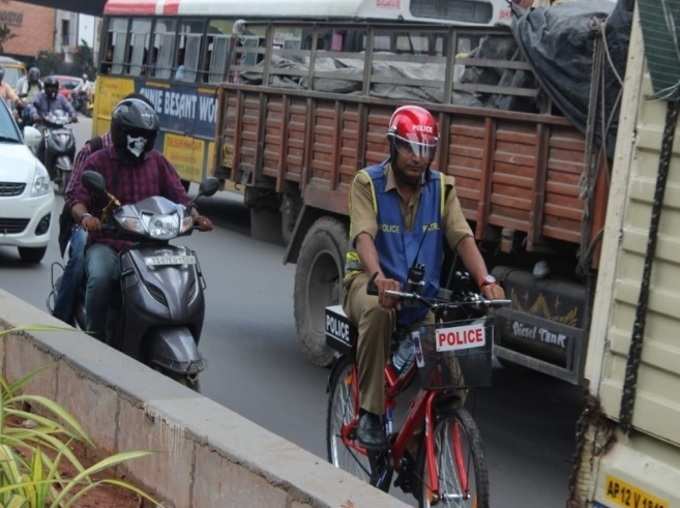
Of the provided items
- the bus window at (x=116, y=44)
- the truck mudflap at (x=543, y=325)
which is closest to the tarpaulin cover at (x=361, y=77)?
the truck mudflap at (x=543, y=325)

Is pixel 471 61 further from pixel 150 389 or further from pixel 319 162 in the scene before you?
pixel 150 389

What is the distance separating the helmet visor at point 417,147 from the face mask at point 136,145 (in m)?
2.21

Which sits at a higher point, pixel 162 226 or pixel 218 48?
pixel 218 48

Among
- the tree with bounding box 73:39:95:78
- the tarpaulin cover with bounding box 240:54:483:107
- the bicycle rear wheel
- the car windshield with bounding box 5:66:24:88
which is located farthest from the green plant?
the tree with bounding box 73:39:95:78

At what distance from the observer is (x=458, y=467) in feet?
17.3

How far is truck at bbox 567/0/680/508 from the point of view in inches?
161

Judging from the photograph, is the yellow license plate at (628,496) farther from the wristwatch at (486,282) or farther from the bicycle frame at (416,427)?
the wristwatch at (486,282)

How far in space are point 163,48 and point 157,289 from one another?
41.5 ft

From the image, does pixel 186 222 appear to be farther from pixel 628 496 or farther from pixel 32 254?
pixel 32 254

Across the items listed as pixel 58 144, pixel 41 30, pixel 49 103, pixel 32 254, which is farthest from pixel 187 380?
pixel 41 30

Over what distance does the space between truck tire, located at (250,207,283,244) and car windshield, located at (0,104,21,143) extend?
10.2ft

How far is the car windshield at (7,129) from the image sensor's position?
13.5m

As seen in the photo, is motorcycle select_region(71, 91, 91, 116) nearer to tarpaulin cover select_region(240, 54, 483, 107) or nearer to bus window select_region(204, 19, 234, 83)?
bus window select_region(204, 19, 234, 83)

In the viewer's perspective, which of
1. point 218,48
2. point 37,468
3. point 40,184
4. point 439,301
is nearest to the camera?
point 37,468
